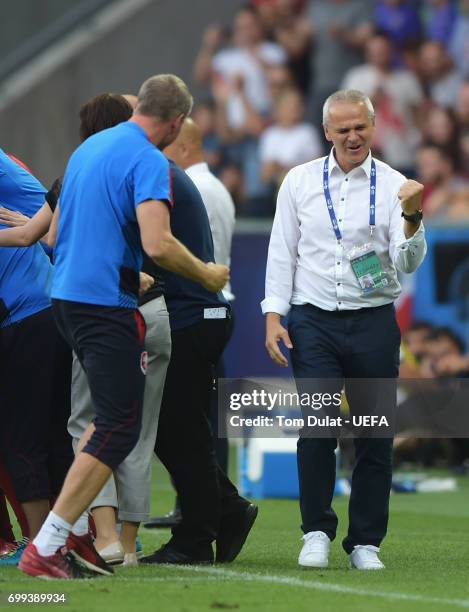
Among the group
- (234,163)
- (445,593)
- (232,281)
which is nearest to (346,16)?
(234,163)

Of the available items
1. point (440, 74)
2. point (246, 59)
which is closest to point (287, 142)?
point (246, 59)

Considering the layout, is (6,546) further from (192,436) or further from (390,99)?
(390,99)

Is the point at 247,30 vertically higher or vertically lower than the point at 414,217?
higher

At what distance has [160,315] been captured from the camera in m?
6.30

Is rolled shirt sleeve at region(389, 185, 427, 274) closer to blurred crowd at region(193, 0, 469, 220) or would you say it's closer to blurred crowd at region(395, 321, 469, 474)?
blurred crowd at region(395, 321, 469, 474)

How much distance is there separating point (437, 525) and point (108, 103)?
3.77m

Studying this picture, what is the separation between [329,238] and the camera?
646 cm

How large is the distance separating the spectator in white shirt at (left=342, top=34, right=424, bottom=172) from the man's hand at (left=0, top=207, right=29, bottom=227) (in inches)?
395

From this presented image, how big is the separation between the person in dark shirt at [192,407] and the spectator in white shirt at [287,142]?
9764 mm

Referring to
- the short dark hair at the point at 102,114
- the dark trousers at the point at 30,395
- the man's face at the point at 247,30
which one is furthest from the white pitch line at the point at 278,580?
the man's face at the point at 247,30

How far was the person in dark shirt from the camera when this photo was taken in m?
6.45

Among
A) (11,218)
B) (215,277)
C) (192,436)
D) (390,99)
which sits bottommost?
(192,436)

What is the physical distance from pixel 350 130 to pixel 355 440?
1371 mm

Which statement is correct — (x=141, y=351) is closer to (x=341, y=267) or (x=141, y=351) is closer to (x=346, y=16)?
(x=341, y=267)
